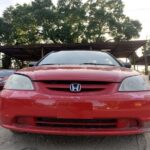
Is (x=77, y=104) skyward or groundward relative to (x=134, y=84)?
groundward

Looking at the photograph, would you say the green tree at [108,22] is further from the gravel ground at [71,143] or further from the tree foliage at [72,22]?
the gravel ground at [71,143]

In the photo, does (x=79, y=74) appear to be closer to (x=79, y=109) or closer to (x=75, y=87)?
(x=75, y=87)

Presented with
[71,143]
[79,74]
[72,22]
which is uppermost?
[72,22]

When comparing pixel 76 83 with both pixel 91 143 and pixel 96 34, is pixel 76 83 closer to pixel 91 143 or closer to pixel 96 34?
pixel 91 143

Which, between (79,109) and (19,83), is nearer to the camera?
(79,109)

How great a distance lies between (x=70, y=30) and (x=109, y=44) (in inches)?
663

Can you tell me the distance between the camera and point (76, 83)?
390 cm

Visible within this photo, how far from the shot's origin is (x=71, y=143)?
428 cm

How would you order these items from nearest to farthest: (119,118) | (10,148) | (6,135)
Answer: (119,118) → (10,148) → (6,135)

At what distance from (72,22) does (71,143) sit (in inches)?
1450

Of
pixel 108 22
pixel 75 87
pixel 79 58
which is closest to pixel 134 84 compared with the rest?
pixel 75 87

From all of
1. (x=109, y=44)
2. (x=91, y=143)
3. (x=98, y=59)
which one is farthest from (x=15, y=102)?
(x=109, y=44)

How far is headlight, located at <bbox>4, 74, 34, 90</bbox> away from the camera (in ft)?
13.2

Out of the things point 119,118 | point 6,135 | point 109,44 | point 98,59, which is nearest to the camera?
point 119,118
